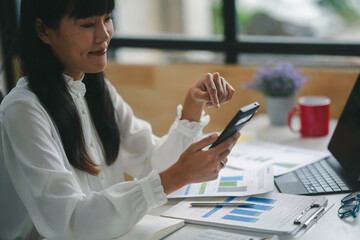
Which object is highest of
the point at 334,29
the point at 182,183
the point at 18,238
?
the point at 334,29

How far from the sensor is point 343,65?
216 centimetres

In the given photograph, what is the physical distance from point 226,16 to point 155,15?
0.58 m

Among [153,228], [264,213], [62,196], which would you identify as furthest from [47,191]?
[264,213]

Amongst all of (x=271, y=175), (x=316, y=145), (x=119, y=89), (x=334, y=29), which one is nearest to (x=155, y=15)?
(x=119, y=89)

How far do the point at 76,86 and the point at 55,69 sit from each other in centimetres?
9

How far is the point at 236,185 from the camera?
1298 mm

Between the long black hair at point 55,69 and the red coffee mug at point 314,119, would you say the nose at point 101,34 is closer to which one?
the long black hair at point 55,69

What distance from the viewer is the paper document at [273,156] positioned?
1.48m

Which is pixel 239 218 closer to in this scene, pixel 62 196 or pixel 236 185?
pixel 236 185

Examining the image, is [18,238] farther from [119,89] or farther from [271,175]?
[119,89]

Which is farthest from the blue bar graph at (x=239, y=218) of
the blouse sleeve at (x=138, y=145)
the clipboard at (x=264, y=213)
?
the blouse sleeve at (x=138, y=145)

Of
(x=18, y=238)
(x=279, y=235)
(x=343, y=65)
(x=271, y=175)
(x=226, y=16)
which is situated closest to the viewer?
(x=279, y=235)

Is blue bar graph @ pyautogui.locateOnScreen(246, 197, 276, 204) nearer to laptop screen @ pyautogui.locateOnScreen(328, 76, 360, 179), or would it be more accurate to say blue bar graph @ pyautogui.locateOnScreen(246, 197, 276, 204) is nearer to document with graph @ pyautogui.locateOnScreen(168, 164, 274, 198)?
document with graph @ pyautogui.locateOnScreen(168, 164, 274, 198)

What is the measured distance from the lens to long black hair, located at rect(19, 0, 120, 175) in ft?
3.85
